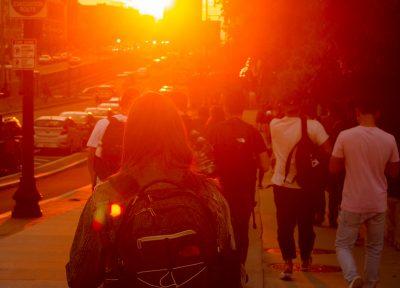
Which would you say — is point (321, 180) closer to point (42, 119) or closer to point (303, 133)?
point (303, 133)

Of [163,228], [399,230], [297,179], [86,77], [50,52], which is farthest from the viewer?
[50,52]

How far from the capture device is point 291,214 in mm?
9172

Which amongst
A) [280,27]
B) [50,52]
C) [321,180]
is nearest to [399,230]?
[321,180]

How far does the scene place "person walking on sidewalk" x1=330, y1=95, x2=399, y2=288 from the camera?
24.6ft

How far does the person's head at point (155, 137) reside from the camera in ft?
12.0

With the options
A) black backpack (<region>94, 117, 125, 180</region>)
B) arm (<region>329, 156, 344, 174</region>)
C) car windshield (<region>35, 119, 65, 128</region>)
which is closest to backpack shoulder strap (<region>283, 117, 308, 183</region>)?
arm (<region>329, 156, 344, 174</region>)

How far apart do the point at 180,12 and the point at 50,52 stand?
332 feet

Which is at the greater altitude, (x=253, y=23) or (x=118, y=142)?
(x=253, y=23)

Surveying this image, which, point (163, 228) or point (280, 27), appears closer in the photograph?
point (163, 228)

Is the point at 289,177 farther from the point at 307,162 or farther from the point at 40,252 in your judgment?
the point at 40,252

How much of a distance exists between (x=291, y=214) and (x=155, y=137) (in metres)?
5.63

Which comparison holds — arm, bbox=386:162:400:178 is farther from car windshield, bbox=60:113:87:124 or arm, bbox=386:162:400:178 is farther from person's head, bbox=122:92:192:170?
Answer: car windshield, bbox=60:113:87:124

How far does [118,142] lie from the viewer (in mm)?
9211

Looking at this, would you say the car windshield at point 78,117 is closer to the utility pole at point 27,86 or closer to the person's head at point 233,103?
the utility pole at point 27,86
